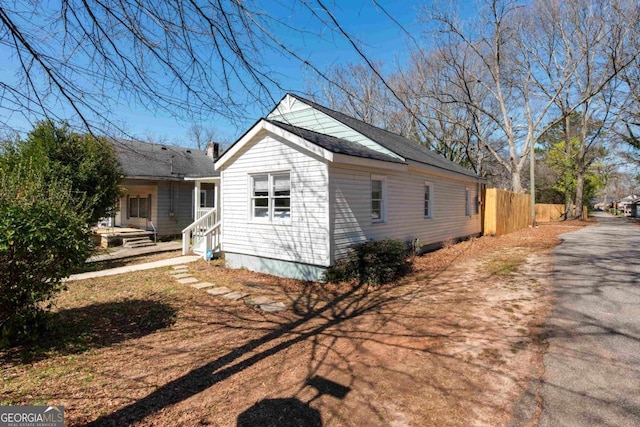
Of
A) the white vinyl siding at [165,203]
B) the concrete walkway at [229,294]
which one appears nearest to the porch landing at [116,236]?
the white vinyl siding at [165,203]

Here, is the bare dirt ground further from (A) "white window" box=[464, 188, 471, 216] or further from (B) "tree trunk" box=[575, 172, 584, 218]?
(B) "tree trunk" box=[575, 172, 584, 218]

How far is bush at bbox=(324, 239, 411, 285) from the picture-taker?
743cm

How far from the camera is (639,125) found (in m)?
24.2

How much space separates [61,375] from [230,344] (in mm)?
1769

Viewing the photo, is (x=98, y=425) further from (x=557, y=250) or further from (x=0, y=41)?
(x=557, y=250)

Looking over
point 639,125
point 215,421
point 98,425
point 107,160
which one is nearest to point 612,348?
point 215,421

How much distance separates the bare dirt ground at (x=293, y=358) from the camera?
281 cm

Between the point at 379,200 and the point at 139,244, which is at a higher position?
the point at 379,200

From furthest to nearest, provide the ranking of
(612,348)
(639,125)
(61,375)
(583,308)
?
(639,125)
(583,308)
(612,348)
(61,375)

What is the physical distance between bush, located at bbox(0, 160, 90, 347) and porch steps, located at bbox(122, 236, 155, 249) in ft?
34.9

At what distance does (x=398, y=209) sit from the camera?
32.1ft

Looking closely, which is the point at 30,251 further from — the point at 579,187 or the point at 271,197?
the point at 579,187

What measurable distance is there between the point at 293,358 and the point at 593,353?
3422 mm

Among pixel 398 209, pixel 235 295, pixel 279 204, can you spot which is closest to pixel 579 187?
pixel 398 209
